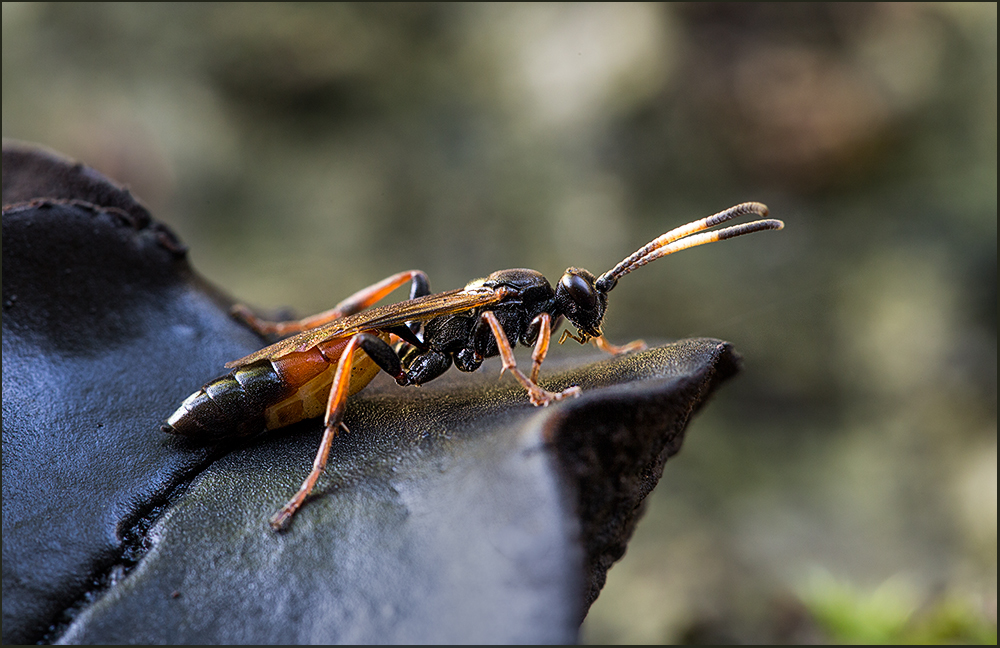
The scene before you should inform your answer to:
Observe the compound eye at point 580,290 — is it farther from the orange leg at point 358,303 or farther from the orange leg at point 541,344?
the orange leg at point 358,303

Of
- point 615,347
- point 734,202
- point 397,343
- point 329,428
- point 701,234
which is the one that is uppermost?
point 701,234

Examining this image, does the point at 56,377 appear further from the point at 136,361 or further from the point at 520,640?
the point at 520,640

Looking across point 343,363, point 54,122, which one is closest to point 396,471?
point 343,363

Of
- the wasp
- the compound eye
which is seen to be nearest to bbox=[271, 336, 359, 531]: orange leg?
the wasp

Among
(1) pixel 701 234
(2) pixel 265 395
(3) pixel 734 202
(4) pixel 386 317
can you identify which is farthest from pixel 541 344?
(3) pixel 734 202

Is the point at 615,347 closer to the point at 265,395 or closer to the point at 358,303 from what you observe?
the point at 358,303
